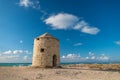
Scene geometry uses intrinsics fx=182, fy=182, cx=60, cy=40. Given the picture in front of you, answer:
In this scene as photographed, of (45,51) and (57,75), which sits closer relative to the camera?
(57,75)

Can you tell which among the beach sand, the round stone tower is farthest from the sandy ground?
the round stone tower

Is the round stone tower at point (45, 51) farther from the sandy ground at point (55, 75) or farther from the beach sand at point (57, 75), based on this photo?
the sandy ground at point (55, 75)

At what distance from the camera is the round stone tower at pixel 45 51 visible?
82.9 ft

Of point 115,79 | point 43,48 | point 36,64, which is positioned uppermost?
point 43,48

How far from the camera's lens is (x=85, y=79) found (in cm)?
1575

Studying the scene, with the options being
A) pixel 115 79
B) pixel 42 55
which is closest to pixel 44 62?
pixel 42 55

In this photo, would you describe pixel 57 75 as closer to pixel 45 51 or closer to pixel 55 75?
pixel 55 75

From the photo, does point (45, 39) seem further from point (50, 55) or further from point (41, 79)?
point (41, 79)

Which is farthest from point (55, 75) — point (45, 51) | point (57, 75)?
point (45, 51)

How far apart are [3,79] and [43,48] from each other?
1179 cm

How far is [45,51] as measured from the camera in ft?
83.2

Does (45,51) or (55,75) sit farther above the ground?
(45,51)

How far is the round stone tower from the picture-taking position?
82.9 feet

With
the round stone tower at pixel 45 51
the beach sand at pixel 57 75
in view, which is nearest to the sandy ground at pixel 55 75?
the beach sand at pixel 57 75
